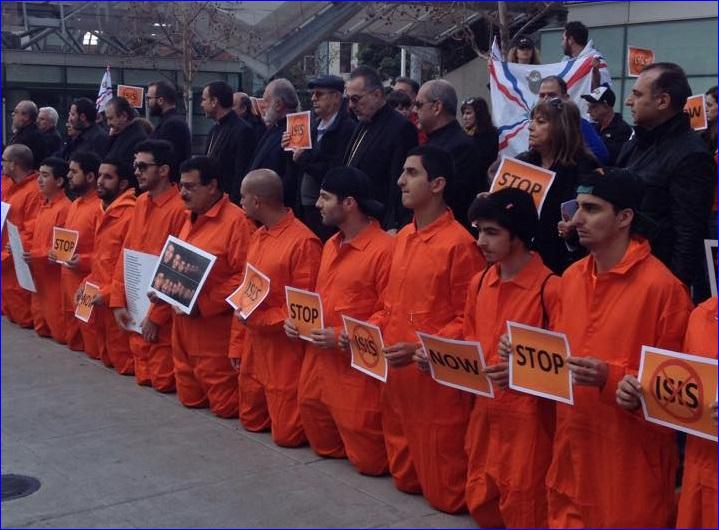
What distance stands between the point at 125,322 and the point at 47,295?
72.1 inches

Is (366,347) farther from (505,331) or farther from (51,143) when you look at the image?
(51,143)

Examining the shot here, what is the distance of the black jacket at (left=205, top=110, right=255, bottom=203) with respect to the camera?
863cm

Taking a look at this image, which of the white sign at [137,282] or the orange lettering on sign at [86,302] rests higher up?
the white sign at [137,282]

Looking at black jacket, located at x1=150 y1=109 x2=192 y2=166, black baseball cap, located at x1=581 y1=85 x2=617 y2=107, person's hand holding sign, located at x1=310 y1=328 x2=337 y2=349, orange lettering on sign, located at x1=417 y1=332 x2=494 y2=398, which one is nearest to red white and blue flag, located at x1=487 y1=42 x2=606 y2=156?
black baseball cap, located at x1=581 y1=85 x2=617 y2=107

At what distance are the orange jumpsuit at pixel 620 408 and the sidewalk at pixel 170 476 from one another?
89cm

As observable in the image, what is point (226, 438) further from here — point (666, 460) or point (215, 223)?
point (666, 460)

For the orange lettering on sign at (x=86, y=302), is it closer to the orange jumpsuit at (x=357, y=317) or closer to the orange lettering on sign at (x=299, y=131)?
the orange lettering on sign at (x=299, y=131)

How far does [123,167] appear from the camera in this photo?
8336 mm

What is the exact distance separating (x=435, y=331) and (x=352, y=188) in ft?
3.54

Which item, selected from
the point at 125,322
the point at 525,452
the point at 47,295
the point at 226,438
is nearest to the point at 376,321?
the point at 525,452

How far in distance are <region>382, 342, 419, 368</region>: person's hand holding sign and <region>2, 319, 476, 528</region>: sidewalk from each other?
0.77 m

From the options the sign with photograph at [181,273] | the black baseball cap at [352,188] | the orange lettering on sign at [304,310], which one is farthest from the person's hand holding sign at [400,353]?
the sign with photograph at [181,273]

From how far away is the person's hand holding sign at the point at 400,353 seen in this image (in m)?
5.05

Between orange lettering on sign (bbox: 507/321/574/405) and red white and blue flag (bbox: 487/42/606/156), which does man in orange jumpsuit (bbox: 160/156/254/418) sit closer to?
red white and blue flag (bbox: 487/42/606/156)
